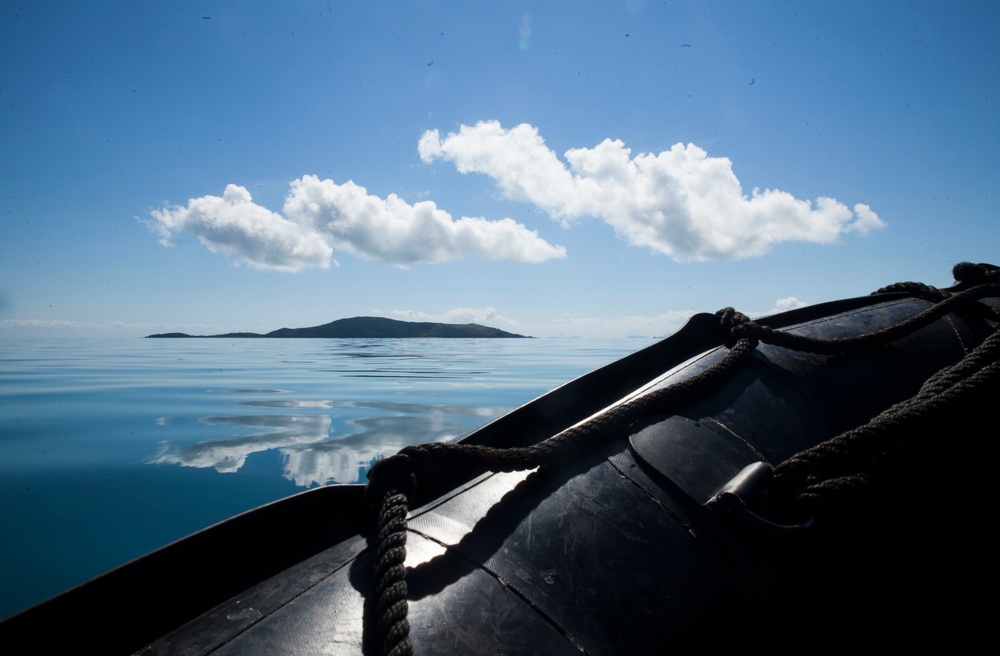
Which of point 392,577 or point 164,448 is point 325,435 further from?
point 392,577

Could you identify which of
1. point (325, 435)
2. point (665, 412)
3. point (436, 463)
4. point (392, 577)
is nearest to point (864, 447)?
point (665, 412)

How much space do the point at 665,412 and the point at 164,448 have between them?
381cm

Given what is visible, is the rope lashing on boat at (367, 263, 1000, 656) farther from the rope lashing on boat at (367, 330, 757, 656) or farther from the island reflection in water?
the island reflection in water

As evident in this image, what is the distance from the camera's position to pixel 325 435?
14.4 ft

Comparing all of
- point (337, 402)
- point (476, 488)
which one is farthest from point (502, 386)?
point (476, 488)

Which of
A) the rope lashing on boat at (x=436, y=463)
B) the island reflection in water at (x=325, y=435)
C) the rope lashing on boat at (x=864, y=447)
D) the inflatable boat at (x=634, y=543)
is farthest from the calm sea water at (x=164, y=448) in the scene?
the rope lashing on boat at (x=864, y=447)

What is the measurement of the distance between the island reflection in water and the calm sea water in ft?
0.05

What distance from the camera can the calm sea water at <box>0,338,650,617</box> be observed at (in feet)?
7.74

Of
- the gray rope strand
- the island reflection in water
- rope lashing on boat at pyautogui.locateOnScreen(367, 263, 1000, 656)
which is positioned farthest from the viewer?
the island reflection in water

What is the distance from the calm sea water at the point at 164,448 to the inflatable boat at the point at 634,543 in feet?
5.08

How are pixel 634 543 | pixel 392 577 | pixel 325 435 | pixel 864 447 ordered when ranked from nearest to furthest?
pixel 392 577, pixel 634 543, pixel 864 447, pixel 325 435

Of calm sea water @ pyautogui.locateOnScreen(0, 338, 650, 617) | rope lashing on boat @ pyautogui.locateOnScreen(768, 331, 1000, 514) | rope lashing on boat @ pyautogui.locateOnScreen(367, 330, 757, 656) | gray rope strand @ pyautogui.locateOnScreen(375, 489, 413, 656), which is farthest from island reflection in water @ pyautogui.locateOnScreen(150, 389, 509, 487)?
rope lashing on boat @ pyautogui.locateOnScreen(768, 331, 1000, 514)

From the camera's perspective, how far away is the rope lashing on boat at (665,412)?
982 mm

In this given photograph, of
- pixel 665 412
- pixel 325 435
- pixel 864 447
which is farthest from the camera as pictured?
pixel 325 435
